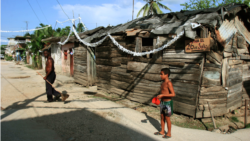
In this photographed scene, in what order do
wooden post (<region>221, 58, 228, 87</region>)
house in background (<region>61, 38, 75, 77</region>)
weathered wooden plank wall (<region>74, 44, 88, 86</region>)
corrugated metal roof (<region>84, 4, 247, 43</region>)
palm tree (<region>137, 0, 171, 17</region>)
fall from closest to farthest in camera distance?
corrugated metal roof (<region>84, 4, 247, 43</region>) < wooden post (<region>221, 58, 228, 87</region>) < weathered wooden plank wall (<region>74, 44, 88, 86</region>) < house in background (<region>61, 38, 75, 77</region>) < palm tree (<region>137, 0, 171, 17</region>)

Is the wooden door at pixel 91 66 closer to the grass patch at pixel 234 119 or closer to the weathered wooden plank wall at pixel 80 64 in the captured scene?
the weathered wooden plank wall at pixel 80 64

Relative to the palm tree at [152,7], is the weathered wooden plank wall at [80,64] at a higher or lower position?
lower

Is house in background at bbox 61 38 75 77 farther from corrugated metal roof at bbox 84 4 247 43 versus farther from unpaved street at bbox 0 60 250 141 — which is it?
corrugated metal roof at bbox 84 4 247 43

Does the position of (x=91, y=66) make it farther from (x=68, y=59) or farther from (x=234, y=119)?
(x=234, y=119)

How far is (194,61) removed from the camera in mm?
4766

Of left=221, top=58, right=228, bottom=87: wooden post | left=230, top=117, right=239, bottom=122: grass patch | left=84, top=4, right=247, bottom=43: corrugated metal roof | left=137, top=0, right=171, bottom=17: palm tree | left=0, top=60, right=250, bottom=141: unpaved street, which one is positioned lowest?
left=230, top=117, right=239, bottom=122: grass patch

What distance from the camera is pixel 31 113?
475 cm

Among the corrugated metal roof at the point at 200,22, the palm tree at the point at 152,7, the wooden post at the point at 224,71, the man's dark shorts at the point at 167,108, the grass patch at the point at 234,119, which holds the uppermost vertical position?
the palm tree at the point at 152,7

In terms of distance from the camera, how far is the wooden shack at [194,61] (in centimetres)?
473

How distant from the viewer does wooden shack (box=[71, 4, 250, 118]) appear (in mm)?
4734

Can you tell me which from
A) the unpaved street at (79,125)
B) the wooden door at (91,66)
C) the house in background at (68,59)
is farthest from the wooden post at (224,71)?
the house in background at (68,59)

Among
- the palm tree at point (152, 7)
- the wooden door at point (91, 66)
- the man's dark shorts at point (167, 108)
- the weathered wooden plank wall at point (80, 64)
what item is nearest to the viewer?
the man's dark shorts at point (167, 108)

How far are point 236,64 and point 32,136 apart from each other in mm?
6762

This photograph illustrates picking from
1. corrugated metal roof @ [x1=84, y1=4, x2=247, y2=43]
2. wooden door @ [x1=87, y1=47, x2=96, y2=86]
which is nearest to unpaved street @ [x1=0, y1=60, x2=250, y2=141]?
corrugated metal roof @ [x1=84, y1=4, x2=247, y2=43]
